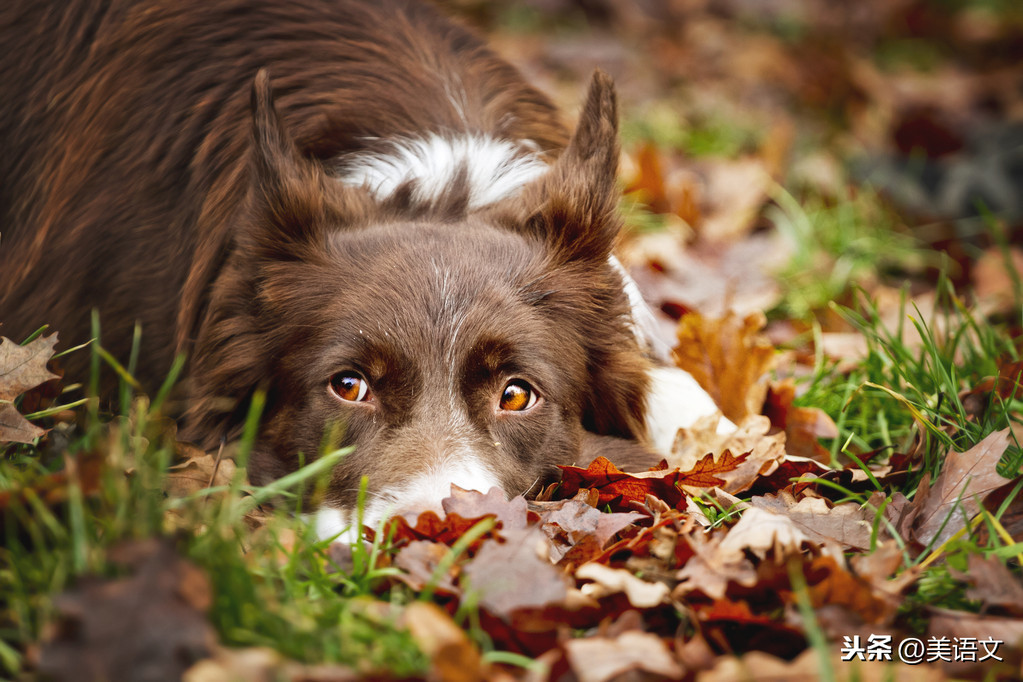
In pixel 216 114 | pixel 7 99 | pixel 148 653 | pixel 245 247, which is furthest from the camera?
pixel 7 99

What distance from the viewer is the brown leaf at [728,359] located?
353 cm

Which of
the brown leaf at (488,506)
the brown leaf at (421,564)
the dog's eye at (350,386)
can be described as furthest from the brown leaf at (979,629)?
the dog's eye at (350,386)

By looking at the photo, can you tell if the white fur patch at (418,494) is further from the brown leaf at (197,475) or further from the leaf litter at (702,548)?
the brown leaf at (197,475)

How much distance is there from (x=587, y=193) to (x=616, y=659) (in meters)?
1.67

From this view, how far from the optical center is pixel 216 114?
3.51 m

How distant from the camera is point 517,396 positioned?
288cm

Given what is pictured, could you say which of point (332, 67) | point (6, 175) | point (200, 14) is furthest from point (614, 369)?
point (6, 175)

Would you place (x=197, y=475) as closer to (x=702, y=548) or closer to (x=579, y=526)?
(x=579, y=526)

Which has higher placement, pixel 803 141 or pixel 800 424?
pixel 803 141

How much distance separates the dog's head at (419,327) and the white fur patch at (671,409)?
306 mm

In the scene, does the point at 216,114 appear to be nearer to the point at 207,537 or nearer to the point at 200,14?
the point at 200,14

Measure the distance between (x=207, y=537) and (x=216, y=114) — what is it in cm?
212

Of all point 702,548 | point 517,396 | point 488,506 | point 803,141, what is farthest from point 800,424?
point 803,141

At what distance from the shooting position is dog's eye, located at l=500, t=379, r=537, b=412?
2.86 meters
